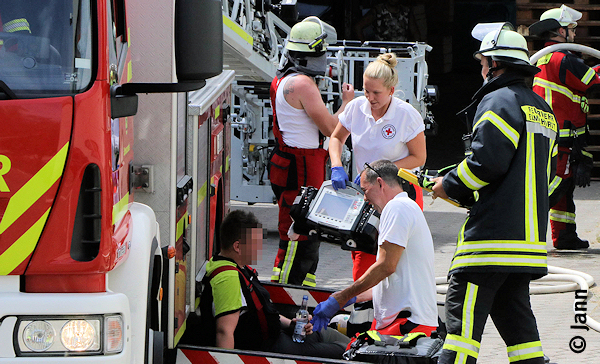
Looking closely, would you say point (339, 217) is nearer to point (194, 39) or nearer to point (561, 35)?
point (194, 39)

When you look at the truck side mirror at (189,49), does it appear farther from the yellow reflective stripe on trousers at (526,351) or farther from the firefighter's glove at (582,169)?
the firefighter's glove at (582,169)

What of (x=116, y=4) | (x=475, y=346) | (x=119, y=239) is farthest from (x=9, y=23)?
(x=475, y=346)

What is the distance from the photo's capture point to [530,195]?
12.8 ft

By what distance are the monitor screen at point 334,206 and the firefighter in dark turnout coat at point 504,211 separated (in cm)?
106

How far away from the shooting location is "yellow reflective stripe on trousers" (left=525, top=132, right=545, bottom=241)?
3.88 metres

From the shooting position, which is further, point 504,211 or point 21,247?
point 504,211

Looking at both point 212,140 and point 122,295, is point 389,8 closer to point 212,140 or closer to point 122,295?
point 212,140

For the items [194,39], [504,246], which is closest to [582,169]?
[504,246]

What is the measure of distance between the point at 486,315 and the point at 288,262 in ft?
6.66

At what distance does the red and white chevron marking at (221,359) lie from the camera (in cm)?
394

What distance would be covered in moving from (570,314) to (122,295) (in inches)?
168

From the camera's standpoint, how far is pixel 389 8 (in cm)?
1598

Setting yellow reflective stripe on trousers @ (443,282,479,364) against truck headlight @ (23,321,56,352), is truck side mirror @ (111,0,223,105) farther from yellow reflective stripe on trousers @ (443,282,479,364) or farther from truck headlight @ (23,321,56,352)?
yellow reflective stripe on trousers @ (443,282,479,364)

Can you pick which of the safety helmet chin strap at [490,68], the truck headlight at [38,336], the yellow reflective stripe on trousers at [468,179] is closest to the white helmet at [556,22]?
the safety helmet chin strap at [490,68]
